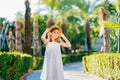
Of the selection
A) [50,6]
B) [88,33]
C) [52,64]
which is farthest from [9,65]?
[88,33]

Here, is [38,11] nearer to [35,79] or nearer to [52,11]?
[52,11]

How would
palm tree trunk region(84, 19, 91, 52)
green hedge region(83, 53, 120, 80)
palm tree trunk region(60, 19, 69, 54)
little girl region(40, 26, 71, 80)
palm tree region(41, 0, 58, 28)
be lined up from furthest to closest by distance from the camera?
palm tree trunk region(84, 19, 91, 52), palm tree trunk region(60, 19, 69, 54), palm tree region(41, 0, 58, 28), green hedge region(83, 53, 120, 80), little girl region(40, 26, 71, 80)

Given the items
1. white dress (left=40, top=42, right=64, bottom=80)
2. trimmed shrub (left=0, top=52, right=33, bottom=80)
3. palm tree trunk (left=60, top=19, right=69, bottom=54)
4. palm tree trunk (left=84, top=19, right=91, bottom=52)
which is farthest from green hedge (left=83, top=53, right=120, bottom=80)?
palm tree trunk (left=84, top=19, right=91, bottom=52)

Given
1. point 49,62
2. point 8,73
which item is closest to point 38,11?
point 8,73

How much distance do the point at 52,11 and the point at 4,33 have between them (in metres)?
18.0

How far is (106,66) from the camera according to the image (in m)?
16.8

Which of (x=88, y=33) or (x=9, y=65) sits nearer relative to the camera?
(x=9, y=65)

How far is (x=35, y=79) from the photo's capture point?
56.9 ft

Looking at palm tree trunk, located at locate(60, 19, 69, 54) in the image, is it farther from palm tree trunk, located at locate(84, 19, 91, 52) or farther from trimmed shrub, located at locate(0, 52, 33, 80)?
trimmed shrub, located at locate(0, 52, 33, 80)

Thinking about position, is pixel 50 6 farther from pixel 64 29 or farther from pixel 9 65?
pixel 9 65

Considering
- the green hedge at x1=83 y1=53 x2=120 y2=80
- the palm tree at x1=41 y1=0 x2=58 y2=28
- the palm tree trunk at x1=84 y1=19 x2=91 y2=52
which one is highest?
the palm tree at x1=41 y1=0 x2=58 y2=28

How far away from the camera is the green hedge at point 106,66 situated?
14879mm

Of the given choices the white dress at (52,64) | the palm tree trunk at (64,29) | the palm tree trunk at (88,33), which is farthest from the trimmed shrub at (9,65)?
the palm tree trunk at (88,33)

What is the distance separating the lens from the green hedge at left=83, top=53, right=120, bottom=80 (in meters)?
14.9
